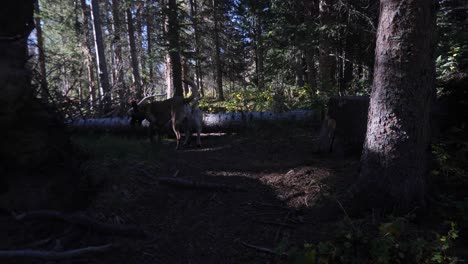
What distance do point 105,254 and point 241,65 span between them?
77.8 ft

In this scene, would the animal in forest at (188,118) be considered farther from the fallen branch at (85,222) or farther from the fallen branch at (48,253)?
the fallen branch at (48,253)

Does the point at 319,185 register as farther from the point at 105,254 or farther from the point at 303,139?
the point at 303,139

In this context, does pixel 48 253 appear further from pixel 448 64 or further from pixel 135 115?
pixel 448 64

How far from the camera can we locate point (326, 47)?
12.0 metres

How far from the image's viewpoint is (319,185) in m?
4.57

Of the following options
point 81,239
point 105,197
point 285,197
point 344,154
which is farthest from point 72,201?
point 344,154

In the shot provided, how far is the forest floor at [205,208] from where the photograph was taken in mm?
3436

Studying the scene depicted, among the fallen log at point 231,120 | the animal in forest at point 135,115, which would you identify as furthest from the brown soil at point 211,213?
the animal in forest at point 135,115

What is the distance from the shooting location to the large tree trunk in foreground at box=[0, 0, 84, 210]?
3475mm

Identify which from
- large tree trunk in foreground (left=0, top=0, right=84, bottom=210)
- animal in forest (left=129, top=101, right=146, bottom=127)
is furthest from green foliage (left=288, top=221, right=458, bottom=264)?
animal in forest (left=129, top=101, right=146, bottom=127)

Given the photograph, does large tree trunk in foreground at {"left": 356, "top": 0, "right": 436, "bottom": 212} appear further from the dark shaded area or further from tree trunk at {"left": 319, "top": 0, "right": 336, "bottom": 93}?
tree trunk at {"left": 319, "top": 0, "right": 336, "bottom": 93}

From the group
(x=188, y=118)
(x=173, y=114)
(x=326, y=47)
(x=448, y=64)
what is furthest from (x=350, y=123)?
(x=326, y=47)

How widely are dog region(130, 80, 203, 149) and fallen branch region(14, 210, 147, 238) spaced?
527 cm

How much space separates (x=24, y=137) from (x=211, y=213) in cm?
236
